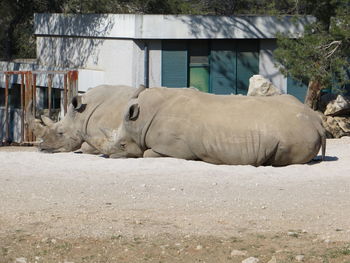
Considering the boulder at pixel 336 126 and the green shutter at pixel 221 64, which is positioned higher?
the green shutter at pixel 221 64

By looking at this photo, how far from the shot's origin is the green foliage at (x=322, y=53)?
862 inches

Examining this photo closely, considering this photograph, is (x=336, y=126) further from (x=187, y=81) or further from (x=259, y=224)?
(x=259, y=224)

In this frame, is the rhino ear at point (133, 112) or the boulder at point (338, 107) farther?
the boulder at point (338, 107)

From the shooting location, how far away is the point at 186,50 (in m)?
28.5

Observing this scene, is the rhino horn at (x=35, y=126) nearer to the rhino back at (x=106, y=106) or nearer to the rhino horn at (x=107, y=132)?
the rhino back at (x=106, y=106)

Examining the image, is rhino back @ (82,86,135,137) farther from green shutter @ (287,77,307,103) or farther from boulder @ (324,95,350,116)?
green shutter @ (287,77,307,103)

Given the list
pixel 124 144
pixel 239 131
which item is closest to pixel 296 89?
pixel 124 144

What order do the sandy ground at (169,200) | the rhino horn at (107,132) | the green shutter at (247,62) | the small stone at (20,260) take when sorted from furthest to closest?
the green shutter at (247,62) → the rhino horn at (107,132) → the sandy ground at (169,200) → the small stone at (20,260)

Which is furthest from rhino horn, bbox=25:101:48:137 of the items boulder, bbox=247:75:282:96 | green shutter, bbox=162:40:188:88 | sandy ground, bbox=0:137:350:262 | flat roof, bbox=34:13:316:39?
green shutter, bbox=162:40:188:88

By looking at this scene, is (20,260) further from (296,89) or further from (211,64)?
(296,89)

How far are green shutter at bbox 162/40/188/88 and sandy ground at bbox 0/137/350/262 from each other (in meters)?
12.8

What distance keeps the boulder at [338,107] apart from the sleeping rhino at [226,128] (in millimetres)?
8445

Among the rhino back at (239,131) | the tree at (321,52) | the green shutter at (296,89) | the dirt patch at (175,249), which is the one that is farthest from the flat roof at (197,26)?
the dirt patch at (175,249)

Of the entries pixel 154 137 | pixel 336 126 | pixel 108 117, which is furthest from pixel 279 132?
pixel 336 126
